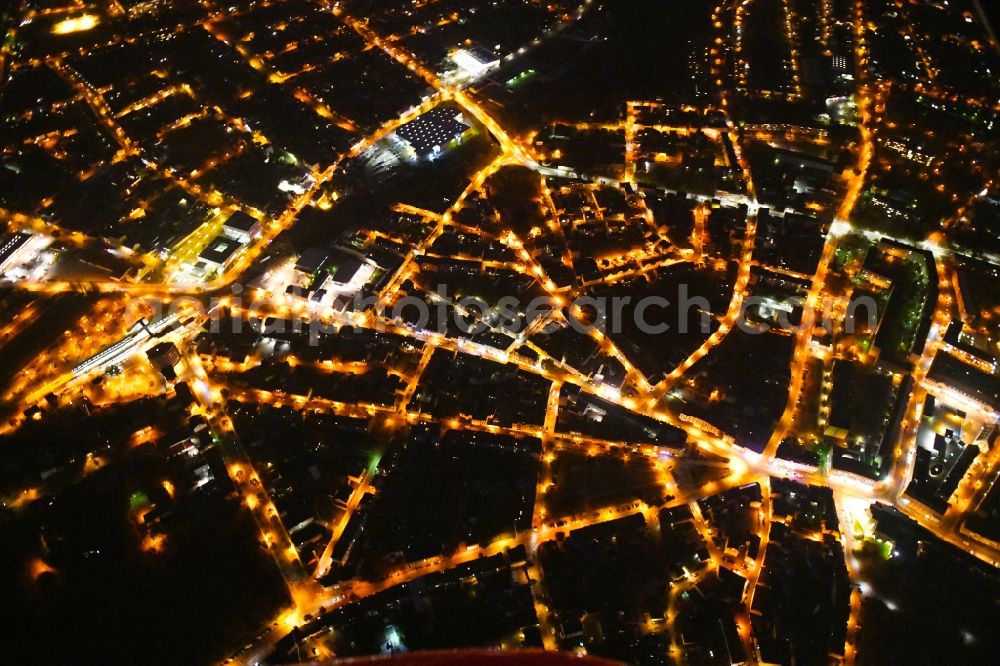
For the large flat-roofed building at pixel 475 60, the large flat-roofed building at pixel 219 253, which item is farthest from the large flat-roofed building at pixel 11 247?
the large flat-roofed building at pixel 475 60

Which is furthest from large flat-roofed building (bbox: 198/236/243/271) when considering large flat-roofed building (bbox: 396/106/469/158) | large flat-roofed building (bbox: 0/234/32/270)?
large flat-roofed building (bbox: 396/106/469/158)

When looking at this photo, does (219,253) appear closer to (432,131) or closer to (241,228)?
(241,228)

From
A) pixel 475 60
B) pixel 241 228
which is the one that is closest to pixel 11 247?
pixel 241 228

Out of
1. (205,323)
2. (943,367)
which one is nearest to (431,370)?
(205,323)

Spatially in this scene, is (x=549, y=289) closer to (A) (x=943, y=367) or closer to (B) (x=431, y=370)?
(B) (x=431, y=370)

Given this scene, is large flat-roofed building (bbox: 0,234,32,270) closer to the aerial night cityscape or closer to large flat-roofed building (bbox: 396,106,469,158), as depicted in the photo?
the aerial night cityscape
